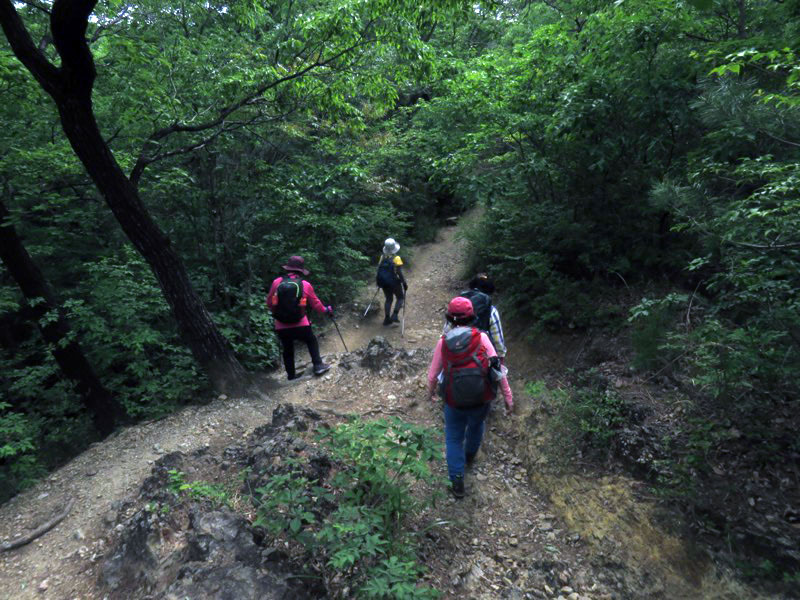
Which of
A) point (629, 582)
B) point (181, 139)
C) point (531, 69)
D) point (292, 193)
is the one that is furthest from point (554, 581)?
point (181, 139)

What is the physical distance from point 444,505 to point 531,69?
21.5 feet

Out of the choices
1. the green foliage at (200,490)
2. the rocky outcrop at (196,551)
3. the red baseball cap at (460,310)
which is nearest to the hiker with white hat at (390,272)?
the red baseball cap at (460,310)

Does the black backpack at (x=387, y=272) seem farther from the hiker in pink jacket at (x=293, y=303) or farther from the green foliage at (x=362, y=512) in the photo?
the green foliage at (x=362, y=512)

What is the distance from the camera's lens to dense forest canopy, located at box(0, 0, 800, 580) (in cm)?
402

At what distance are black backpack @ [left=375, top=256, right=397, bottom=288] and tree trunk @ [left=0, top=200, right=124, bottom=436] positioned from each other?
215 inches

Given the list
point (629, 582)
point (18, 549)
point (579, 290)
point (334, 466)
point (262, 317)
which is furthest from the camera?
point (262, 317)

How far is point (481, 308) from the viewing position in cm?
505

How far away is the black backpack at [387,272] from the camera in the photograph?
955 cm

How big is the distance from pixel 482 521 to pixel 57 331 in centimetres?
694

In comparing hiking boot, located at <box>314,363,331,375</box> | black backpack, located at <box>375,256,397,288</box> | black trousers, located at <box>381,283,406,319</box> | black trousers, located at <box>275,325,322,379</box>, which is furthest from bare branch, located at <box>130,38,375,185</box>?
black trousers, located at <box>381,283,406,319</box>

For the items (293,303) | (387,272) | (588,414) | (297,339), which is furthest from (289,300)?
(588,414)

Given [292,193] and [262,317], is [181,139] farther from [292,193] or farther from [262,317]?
[262,317]

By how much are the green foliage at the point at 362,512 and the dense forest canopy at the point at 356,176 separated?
294 cm

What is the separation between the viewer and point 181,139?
8477 mm
